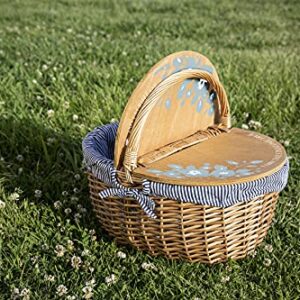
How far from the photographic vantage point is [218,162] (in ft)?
8.59

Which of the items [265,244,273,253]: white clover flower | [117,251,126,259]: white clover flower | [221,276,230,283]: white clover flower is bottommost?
[265,244,273,253]: white clover flower

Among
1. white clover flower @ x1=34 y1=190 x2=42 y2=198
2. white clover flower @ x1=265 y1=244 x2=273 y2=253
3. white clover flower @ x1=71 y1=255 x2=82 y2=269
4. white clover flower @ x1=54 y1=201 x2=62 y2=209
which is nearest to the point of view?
white clover flower @ x1=71 y1=255 x2=82 y2=269

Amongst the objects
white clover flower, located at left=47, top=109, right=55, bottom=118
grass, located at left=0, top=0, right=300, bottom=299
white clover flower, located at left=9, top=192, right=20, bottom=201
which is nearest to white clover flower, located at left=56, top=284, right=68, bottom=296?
grass, located at left=0, top=0, right=300, bottom=299

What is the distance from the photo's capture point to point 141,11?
8305 millimetres

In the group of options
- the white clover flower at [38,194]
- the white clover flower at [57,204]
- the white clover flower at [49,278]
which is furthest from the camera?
the white clover flower at [38,194]

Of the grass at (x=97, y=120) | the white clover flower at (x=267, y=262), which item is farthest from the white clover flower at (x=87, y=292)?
the white clover flower at (x=267, y=262)

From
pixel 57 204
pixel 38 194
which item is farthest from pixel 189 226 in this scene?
pixel 38 194

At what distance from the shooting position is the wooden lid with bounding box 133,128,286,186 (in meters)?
Result: 2.42

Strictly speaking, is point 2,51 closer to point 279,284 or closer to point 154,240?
point 154,240

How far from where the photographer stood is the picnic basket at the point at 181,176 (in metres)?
2.40

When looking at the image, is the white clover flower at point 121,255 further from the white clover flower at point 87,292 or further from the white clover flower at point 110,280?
the white clover flower at point 87,292

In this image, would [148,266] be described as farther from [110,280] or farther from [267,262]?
[267,262]

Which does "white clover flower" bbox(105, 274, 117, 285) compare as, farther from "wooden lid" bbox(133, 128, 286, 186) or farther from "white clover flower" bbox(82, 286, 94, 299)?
"wooden lid" bbox(133, 128, 286, 186)

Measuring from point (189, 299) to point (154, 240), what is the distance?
0.30 m
